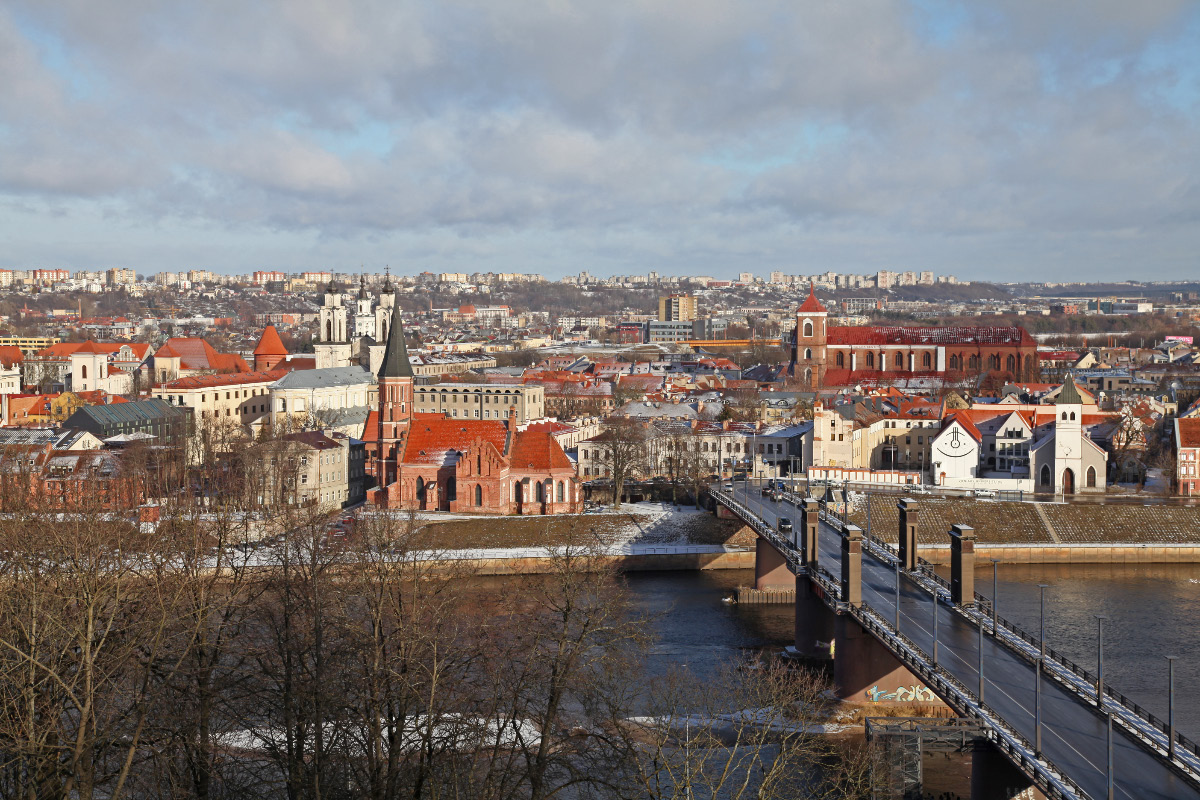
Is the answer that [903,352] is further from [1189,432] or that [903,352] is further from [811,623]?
[811,623]

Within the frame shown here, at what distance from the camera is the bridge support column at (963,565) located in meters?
24.3

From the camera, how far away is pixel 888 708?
23.5 metres

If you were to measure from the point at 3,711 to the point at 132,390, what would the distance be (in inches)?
2460

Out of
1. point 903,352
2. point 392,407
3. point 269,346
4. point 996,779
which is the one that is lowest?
point 996,779

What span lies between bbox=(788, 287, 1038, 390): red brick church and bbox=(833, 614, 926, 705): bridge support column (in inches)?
2256

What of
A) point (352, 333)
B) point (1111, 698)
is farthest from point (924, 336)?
point (1111, 698)

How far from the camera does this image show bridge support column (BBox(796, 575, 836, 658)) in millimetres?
27391

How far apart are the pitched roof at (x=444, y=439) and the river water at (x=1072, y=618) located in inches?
308

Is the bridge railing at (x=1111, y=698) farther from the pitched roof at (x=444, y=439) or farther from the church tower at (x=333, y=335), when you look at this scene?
the church tower at (x=333, y=335)

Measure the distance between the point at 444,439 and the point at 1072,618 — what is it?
783 inches

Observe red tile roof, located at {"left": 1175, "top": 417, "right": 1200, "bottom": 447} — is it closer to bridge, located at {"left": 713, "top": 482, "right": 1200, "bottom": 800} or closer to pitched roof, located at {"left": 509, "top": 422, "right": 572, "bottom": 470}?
bridge, located at {"left": 713, "top": 482, "right": 1200, "bottom": 800}

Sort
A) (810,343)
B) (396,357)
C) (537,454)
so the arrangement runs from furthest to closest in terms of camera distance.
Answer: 1. (810,343)
2. (396,357)
3. (537,454)

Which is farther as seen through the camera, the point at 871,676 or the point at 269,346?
the point at 269,346

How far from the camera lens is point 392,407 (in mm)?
44406
